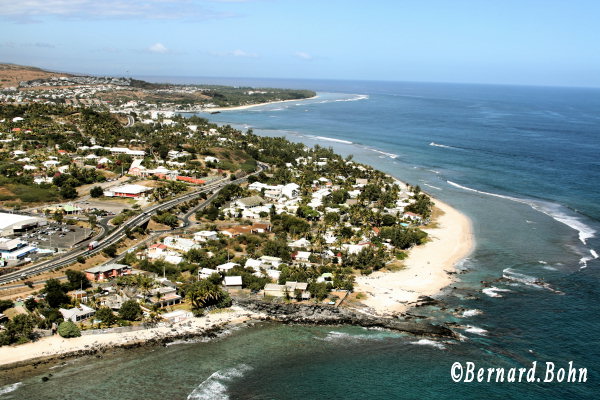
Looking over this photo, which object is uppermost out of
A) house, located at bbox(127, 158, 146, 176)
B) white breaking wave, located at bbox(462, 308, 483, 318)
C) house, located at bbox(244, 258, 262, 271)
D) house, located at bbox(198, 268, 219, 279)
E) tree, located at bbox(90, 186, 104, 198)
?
house, located at bbox(127, 158, 146, 176)

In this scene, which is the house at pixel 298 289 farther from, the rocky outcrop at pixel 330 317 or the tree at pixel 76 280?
the tree at pixel 76 280

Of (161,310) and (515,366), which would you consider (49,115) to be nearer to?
(161,310)

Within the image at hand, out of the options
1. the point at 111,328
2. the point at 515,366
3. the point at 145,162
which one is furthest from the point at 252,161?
the point at 515,366

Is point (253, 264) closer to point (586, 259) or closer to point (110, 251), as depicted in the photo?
point (110, 251)

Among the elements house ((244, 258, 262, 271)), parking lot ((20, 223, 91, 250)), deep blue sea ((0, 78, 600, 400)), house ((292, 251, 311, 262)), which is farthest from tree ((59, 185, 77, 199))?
deep blue sea ((0, 78, 600, 400))

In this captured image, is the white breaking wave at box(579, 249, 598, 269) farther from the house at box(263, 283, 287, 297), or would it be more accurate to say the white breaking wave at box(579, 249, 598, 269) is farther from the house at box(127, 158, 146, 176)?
the house at box(127, 158, 146, 176)

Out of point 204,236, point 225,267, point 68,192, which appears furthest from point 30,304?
point 68,192

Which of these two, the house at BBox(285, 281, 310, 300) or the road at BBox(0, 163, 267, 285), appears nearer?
the house at BBox(285, 281, 310, 300)

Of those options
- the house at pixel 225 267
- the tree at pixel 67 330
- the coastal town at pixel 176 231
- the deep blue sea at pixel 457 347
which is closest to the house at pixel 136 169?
the coastal town at pixel 176 231
